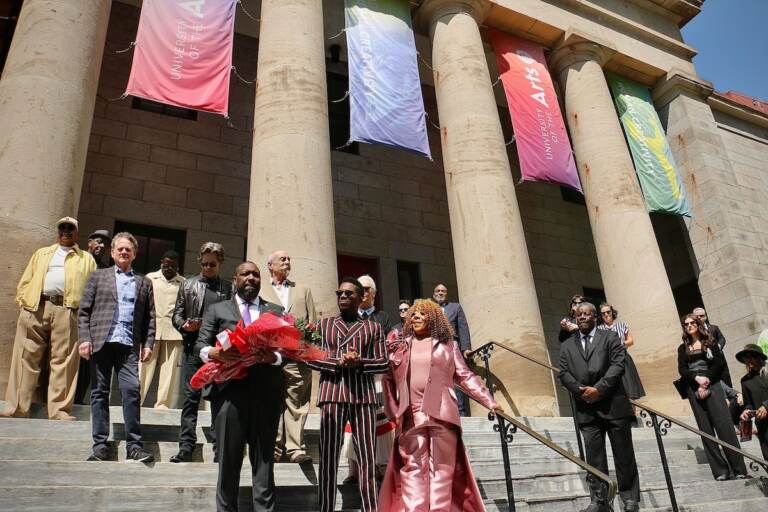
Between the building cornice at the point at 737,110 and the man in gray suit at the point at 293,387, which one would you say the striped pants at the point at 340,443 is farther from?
the building cornice at the point at 737,110

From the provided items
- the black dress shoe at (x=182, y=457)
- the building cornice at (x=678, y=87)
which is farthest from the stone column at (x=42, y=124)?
the building cornice at (x=678, y=87)

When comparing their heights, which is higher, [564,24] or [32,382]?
[564,24]

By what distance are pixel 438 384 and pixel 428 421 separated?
12.5 inches

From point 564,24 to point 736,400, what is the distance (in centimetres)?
1019

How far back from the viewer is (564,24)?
14359 mm

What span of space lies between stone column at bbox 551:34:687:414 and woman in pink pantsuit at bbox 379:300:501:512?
8145mm

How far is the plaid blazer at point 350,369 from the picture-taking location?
4.65 m

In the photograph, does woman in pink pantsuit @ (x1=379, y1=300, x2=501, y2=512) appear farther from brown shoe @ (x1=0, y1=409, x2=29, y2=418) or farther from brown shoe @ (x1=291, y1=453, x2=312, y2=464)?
brown shoe @ (x1=0, y1=409, x2=29, y2=418)

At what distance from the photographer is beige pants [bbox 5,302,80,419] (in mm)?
5668

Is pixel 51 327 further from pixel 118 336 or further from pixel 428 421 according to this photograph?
pixel 428 421

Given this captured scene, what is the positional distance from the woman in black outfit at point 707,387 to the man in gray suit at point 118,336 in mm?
6297

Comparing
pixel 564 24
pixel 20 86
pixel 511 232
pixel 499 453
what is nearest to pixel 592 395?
pixel 499 453

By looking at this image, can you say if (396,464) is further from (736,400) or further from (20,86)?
(20,86)

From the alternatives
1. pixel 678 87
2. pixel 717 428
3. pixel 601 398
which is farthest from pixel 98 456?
pixel 678 87
